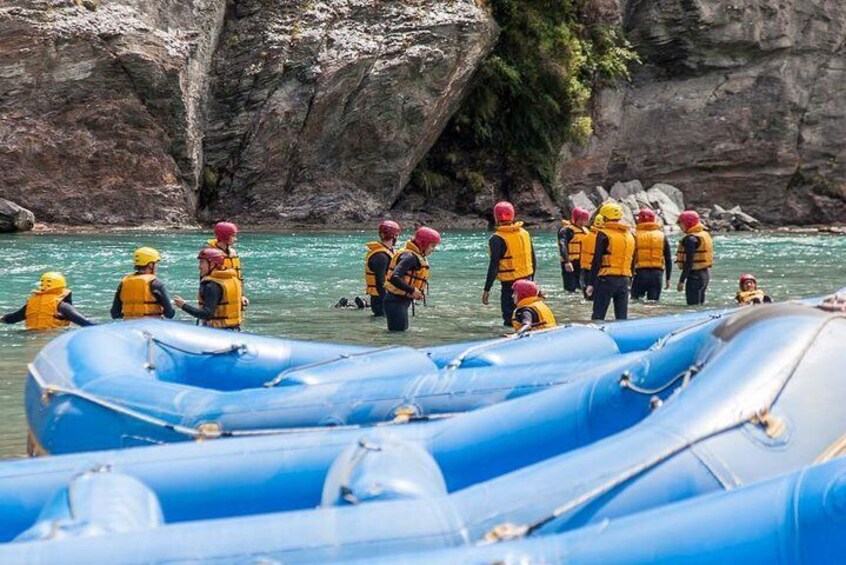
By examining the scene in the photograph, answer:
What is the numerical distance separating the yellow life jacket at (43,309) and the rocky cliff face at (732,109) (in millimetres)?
27621

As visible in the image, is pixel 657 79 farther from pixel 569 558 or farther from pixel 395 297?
pixel 569 558

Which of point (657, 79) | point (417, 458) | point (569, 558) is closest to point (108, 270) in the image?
point (417, 458)

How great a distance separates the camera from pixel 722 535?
10.3 feet

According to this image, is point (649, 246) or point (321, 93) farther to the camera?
point (321, 93)

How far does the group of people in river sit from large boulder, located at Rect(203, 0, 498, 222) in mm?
14931

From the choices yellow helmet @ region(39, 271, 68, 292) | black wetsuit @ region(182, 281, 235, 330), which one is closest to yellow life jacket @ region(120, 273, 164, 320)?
black wetsuit @ region(182, 281, 235, 330)

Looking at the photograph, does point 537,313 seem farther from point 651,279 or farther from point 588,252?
point 651,279

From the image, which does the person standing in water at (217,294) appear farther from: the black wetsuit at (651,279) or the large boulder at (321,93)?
the large boulder at (321,93)

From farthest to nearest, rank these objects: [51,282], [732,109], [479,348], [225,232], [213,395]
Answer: [732,109], [51,282], [225,232], [479,348], [213,395]

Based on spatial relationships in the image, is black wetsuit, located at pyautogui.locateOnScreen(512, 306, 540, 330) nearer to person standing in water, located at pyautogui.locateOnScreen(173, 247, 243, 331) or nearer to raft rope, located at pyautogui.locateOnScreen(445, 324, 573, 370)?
raft rope, located at pyautogui.locateOnScreen(445, 324, 573, 370)

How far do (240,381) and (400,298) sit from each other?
451 cm

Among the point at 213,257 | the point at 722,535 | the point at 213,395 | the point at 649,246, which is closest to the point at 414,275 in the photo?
the point at 213,257

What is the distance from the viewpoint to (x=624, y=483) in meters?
3.72

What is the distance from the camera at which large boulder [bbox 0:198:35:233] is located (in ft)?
80.0
